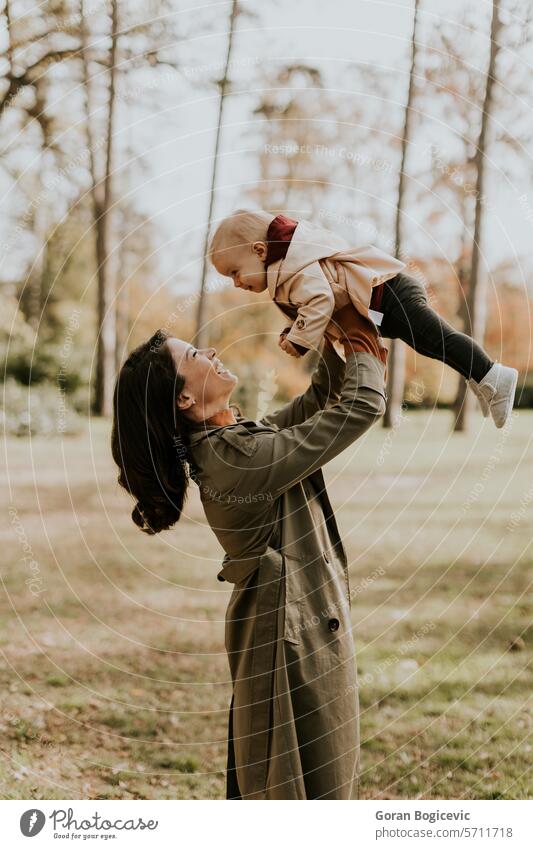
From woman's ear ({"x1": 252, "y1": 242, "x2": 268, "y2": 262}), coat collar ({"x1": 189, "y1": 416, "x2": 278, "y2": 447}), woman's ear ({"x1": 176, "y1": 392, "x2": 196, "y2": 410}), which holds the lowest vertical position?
coat collar ({"x1": 189, "y1": 416, "x2": 278, "y2": 447})

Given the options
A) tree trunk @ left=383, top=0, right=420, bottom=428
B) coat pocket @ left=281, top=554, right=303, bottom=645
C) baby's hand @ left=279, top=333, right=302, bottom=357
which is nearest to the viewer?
coat pocket @ left=281, top=554, right=303, bottom=645

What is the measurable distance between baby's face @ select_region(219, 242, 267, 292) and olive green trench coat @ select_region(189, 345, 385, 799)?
0.72 meters

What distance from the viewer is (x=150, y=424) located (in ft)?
9.98

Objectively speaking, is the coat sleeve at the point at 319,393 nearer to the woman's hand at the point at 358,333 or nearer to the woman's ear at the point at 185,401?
the woman's hand at the point at 358,333

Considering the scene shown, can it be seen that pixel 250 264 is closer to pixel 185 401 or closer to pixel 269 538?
pixel 185 401

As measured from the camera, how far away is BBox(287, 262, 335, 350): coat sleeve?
3.14 metres

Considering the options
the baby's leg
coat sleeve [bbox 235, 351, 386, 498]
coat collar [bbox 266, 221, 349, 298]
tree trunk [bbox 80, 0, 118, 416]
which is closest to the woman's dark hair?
coat sleeve [bbox 235, 351, 386, 498]

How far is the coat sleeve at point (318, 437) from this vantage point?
9.39 ft

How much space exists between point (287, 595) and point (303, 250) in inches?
50.9

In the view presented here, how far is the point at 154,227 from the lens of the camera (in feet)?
47.9

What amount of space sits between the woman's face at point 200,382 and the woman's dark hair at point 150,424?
0.08 feet
